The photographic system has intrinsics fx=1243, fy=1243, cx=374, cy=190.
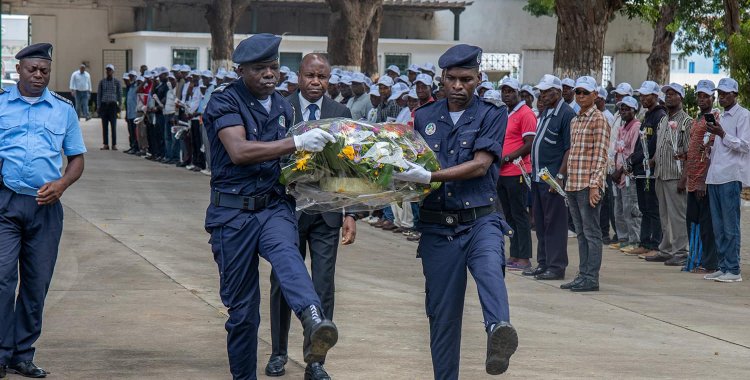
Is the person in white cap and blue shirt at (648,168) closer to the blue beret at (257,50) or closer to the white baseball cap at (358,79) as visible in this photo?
the white baseball cap at (358,79)

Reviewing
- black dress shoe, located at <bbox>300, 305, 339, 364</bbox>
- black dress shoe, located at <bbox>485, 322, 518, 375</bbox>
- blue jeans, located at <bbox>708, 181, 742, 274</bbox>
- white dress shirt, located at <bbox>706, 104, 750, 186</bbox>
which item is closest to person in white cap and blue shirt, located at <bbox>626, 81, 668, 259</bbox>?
white dress shirt, located at <bbox>706, 104, 750, 186</bbox>

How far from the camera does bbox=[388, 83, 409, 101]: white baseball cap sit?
16.1 m

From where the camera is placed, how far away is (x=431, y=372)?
781cm

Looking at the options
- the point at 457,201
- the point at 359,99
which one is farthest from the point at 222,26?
the point at 457,201

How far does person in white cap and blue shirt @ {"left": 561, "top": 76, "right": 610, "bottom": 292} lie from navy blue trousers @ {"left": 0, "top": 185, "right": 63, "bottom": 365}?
545 cm

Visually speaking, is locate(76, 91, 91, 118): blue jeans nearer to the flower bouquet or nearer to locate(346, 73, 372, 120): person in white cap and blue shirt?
locate(346, 73, 372, 120): person in white cap and blue shirt

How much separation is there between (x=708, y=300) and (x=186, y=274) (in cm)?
481

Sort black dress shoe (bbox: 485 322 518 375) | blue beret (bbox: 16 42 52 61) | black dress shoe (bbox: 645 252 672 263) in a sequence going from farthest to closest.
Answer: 1. black dress shoe (bbox: 645 252 672 263)
2. blue beret (bbox: 16 42 52 61)
3. black dress shoe (bbox: 485 322 518 375)

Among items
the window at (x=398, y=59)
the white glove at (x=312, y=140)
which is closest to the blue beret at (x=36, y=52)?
the white glove at (x=312, y=140)

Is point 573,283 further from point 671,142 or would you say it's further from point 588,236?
point 671,142

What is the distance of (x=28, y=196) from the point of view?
7.41 metres

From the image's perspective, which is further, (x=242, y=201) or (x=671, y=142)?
(x=671, y=142)

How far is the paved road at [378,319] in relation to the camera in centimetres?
797

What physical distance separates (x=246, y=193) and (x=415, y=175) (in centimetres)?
94
